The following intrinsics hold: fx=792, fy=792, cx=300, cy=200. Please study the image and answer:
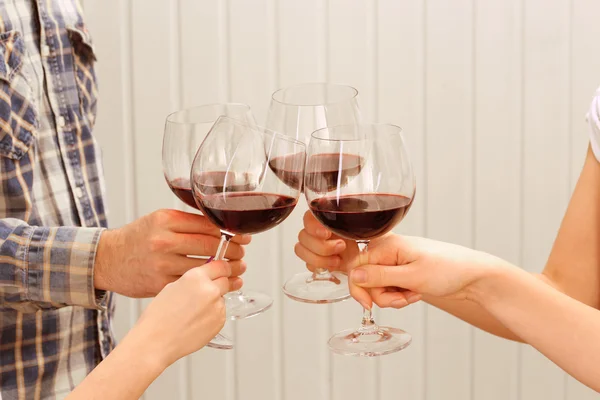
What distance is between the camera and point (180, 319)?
1.09m

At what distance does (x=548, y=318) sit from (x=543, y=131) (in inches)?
45.2

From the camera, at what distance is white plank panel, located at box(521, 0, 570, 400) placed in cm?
225

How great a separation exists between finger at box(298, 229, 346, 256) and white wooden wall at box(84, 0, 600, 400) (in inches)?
29.7

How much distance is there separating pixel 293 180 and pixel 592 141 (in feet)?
2.36

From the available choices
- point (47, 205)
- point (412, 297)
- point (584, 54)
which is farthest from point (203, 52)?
point (412, 297)

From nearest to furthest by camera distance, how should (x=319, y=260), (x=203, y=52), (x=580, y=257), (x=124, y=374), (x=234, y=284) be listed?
(x=124, y=374), (x=234, y=284), (x=319, y=260), (x=580, y=257), (x=203, y=52)

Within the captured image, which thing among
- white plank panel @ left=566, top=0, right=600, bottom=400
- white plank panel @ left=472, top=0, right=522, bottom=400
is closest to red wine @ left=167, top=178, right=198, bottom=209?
white plank panel @ left=472, top=0, right=522, bottom=400

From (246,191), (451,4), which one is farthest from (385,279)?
(451,4)

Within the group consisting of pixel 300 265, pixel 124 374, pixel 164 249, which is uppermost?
pixel 164 249

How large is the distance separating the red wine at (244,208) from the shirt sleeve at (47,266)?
0.44 meters

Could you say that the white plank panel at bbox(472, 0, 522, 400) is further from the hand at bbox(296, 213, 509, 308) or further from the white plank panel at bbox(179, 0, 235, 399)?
the hand at bbox(296, 213, 509, 308)

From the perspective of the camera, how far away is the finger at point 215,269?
114cm

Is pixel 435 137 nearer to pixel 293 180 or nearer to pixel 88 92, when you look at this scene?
pixel 88 92

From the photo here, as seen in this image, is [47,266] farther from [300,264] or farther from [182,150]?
[300,264]
